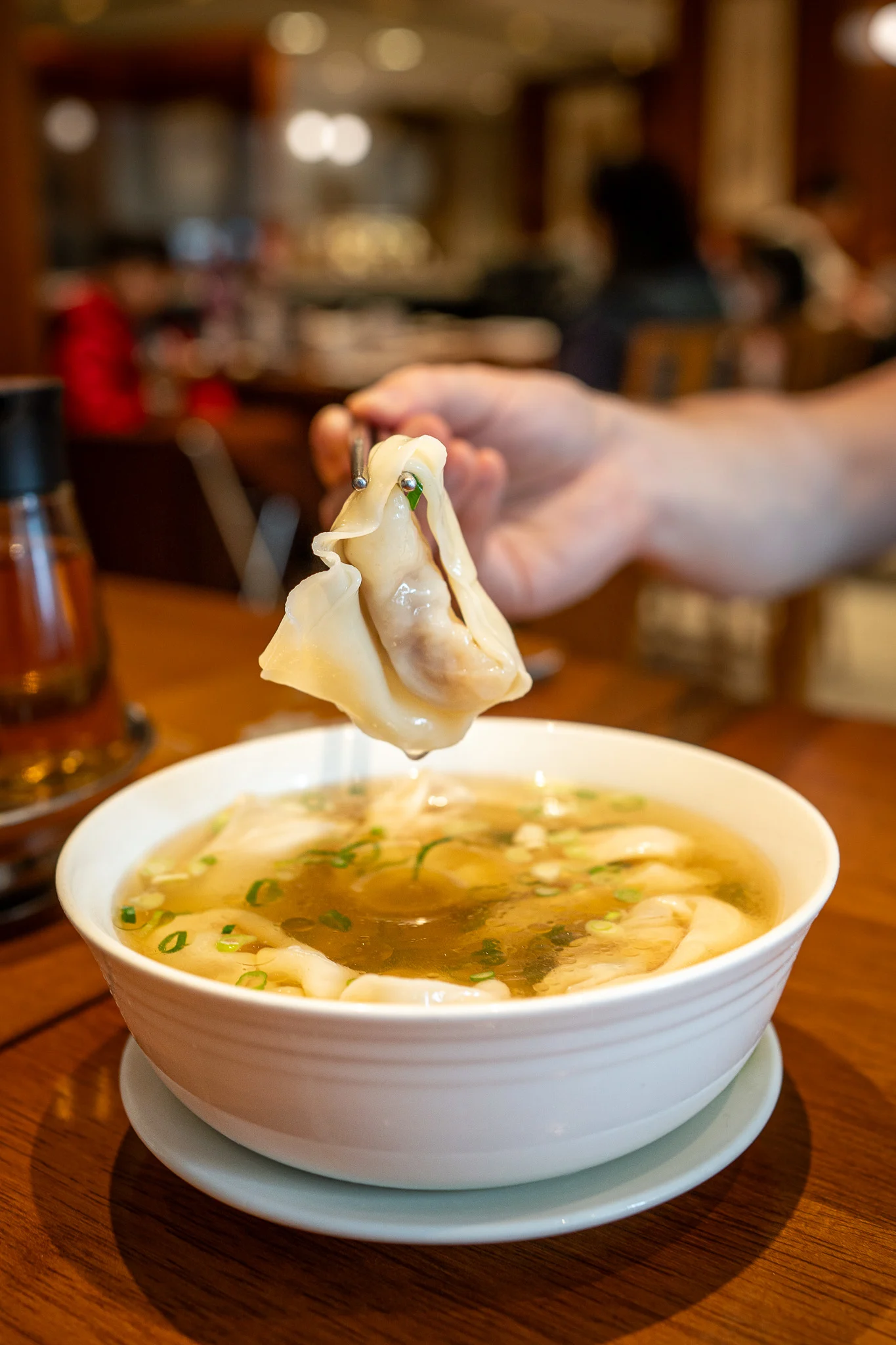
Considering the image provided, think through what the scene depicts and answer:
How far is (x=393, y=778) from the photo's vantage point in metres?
0.92

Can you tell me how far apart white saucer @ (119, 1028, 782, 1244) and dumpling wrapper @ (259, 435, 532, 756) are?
0.87ft

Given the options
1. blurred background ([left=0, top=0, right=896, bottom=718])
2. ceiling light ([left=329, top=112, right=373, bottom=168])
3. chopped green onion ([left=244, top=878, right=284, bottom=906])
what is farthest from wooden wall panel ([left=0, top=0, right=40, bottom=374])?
ceiling light ([left=329, top=112, right=373, bottom=168])

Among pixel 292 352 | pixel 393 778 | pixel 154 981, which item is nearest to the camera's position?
pixel 154 981

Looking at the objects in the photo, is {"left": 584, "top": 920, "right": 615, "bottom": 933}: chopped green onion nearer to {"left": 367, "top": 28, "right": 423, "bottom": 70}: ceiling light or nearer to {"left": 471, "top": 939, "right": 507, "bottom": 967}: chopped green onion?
{"left": 471, "top": 939, "right": 507, "bottom": 967}: chopped green onion

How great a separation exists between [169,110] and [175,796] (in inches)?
533

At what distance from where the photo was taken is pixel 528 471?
1.54 m

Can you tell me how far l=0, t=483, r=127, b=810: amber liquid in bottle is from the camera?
3.10 feet

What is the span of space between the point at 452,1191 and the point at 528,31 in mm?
12645

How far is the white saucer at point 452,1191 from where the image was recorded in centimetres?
52

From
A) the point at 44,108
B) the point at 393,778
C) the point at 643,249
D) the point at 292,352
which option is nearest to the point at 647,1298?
the point at 393,778

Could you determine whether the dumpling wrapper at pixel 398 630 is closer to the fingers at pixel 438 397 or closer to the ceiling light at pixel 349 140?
the fingers at pixel 438 397

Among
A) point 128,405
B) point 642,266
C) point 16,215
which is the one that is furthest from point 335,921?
point 642,266

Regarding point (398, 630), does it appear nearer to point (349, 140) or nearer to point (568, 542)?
point (568, 542)

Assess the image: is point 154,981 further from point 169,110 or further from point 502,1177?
point 169,110
